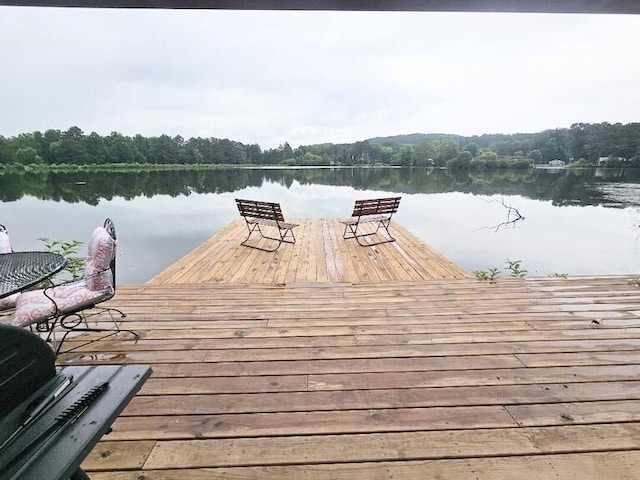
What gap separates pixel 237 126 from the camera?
58781 millimetres

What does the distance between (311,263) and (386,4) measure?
3135 mm

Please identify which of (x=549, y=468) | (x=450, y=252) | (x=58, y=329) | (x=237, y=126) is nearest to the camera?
(x=549, y=468)

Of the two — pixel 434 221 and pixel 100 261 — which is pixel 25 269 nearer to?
pixel 100 261

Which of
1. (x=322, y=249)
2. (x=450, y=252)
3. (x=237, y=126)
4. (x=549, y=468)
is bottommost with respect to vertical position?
(x=450, y=252)

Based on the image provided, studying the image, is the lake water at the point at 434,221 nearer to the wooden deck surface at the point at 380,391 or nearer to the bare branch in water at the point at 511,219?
the bare branch in water at the point at 511,219

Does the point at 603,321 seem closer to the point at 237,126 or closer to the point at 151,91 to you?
the point at 151,91

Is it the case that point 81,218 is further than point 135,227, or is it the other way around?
point 81,218

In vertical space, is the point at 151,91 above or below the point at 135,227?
above

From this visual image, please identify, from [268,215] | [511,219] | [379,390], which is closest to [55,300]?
[379,390]

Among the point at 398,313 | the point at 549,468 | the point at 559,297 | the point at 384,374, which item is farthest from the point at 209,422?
the point at 559,297

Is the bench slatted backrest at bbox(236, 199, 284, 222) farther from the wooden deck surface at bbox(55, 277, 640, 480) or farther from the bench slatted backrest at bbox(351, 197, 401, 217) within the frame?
the wooden deck surface at bbox(55, 277, 640, 480)

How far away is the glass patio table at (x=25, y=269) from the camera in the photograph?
152 cm

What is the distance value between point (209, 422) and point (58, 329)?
174 centimetres

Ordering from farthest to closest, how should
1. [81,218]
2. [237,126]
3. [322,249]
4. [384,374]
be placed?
[237,126] < [81,218] < [322,249] < [384,374]
